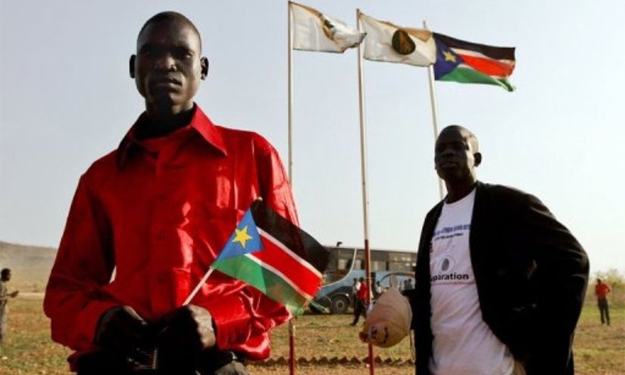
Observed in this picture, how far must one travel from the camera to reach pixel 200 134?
185 cm

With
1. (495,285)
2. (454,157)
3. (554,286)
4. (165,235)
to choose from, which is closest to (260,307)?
(165,235)

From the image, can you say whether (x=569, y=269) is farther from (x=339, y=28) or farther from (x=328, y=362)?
(x=328, y=362)

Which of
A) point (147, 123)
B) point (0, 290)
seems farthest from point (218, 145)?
point (0, 290)

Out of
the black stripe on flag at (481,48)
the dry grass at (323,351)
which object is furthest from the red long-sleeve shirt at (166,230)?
the dry grass at (323,351)

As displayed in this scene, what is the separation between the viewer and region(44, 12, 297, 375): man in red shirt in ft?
5.36

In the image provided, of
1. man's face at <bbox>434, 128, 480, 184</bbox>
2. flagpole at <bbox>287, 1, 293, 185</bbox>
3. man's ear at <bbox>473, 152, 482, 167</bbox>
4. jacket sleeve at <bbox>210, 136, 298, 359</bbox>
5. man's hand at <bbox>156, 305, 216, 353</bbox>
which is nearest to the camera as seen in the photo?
man's hand at <bbox>156, 305, 216, 353</bbox>

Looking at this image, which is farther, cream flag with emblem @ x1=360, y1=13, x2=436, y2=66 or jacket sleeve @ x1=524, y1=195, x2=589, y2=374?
cream flag with emblem @ x1=360, y1=13, x2=436, y2=66

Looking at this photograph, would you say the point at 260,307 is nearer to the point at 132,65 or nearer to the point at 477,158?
the point at 132,65

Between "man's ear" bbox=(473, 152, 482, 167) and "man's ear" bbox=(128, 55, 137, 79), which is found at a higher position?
"man's ear" bbox=(128, 55, 137, 79)

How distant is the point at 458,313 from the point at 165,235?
1.63 m

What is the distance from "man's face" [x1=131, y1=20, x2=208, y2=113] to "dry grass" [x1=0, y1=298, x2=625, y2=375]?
10082 millimetres

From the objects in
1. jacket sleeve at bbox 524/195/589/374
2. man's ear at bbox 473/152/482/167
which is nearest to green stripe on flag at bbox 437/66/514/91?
man's ear at bbox 473/152/482/167

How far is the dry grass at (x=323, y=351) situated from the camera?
11.8 metres

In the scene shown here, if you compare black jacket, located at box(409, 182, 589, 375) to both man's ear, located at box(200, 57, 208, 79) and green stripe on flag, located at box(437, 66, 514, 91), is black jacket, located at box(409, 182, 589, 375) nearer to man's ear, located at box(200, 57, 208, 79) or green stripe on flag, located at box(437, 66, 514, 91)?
man's ear, located at box(200, 57, 208, 79)
